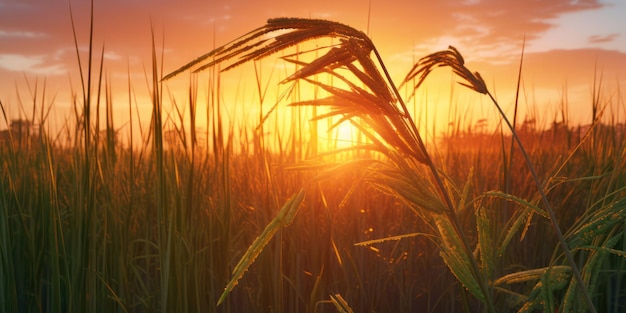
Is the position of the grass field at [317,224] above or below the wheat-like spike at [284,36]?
below

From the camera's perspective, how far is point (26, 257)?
256cm

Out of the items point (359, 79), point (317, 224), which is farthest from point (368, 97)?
point (317, 224)

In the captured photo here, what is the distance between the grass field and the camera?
84 centimetres

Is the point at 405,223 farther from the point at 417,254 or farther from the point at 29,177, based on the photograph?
the point at 29,177

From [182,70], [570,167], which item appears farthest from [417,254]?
[182,70]

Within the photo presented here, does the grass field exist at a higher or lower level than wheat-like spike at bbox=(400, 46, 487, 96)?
lower

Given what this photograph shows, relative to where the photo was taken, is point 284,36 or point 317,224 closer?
point 284,36

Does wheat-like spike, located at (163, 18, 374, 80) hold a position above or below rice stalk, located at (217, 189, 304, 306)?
above

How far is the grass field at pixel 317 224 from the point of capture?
0.84m

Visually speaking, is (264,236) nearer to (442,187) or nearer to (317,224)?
(442,187)

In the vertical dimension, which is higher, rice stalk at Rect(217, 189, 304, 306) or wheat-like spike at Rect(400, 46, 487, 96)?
wheat-like spike at Rect(400, 46, 487, 96)

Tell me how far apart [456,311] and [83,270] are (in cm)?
176

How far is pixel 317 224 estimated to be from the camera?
258 centimetres

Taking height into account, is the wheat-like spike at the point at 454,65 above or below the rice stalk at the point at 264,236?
above
